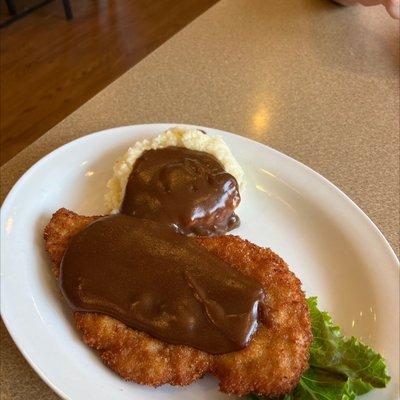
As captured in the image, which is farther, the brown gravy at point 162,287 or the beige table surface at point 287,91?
the beige table surface at point 287,91

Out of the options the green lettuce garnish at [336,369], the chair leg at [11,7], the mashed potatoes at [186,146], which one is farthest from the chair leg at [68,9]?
the green lettuce garnish at [336,369]

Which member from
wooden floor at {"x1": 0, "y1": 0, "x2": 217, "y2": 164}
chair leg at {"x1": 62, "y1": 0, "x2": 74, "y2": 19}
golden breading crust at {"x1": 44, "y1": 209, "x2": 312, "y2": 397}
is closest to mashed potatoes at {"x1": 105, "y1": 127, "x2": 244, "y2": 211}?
golden breading crust at {"x1": 44, "y1": 209, "x2": 312, "y2": 397}

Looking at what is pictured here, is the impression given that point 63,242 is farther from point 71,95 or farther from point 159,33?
point 159,33

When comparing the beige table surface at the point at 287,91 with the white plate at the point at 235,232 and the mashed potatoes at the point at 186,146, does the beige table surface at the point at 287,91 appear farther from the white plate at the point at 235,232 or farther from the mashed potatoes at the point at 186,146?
the mashed potatoes at the point at 186,146

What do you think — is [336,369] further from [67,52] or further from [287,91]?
[67,52]

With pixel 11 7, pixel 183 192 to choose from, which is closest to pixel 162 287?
pixel 183 192

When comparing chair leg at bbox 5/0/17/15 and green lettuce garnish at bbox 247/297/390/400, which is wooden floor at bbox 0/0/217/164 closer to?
chair leg at bbox 5/0/17/15

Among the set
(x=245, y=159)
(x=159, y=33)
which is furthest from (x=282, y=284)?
(x=159, y=33)
